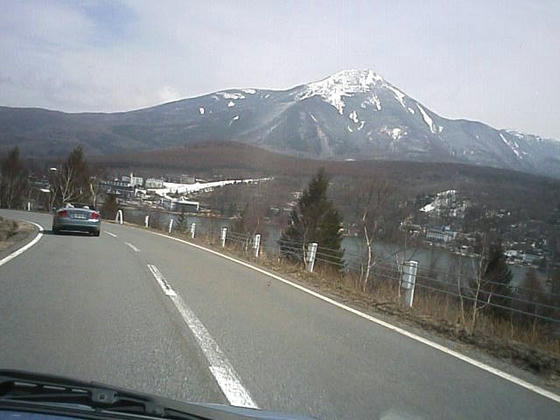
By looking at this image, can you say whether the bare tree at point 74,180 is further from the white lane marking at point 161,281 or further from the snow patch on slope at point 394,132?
the snow patch on slope at point 394,132

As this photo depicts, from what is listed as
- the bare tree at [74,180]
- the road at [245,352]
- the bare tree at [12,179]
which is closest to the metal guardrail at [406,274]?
the road at [245,352]

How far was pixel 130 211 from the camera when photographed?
5897cm

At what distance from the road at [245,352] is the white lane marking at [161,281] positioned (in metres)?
0.14

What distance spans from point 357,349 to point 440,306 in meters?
5.35

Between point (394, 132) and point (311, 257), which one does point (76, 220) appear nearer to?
point (311, 257)

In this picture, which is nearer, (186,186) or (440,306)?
(440,306)

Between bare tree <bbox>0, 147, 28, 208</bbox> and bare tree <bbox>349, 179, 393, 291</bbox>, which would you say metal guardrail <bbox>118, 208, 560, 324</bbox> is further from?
bare tree <bbox>0, 147, 28, 208</bbox>

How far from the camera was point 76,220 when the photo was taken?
901 inches

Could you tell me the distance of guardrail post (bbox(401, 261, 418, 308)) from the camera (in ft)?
36.8

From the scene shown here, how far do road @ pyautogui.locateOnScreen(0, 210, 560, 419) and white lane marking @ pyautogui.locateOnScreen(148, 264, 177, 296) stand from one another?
5.4 inches

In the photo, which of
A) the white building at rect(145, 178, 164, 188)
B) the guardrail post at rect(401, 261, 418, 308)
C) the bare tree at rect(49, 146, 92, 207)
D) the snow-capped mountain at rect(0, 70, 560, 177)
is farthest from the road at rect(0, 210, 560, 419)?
the snow-capped mountain at rect(0, 70, 560, 177)

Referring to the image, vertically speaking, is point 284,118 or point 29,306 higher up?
point 284,118

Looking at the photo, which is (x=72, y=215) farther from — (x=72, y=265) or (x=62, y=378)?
(x=62, y=378)

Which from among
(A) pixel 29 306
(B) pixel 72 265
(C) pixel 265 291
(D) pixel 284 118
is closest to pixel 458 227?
(C) pixel 265 291
